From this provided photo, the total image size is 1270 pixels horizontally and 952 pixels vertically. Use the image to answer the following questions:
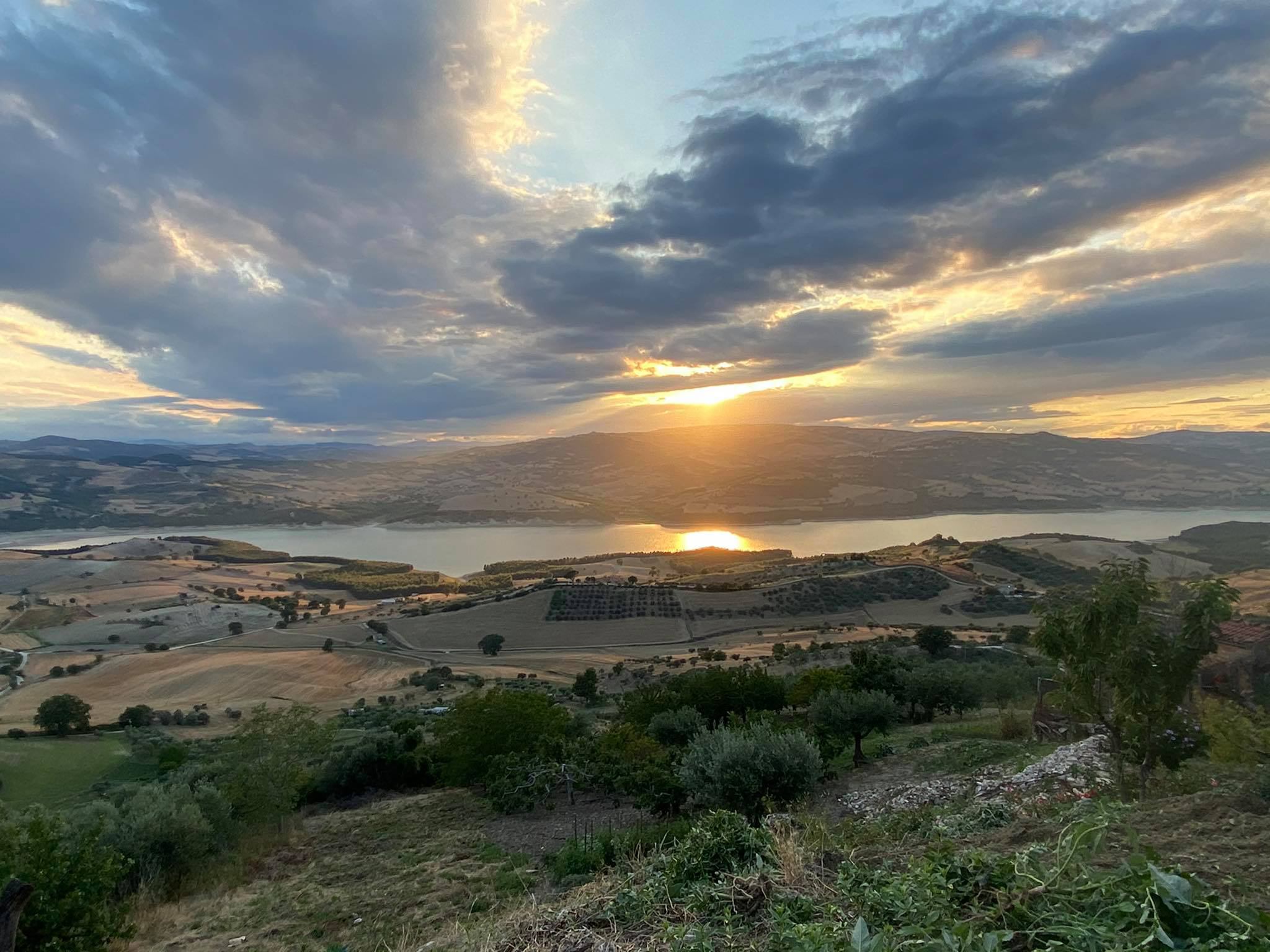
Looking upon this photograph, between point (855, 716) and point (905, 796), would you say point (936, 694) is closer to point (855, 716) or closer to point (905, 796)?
point (855, 716)

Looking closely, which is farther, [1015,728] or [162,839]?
[1015,728]

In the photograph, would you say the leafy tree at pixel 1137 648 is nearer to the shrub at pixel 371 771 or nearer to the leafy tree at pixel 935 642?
the shrub at pixel 371 771

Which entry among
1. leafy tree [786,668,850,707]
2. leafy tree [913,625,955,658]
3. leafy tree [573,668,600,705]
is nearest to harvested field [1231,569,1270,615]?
leafy tree [913,625,955,658]

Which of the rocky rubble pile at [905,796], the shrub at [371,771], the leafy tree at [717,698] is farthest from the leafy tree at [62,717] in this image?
the rocky rubble pile at [905,796]

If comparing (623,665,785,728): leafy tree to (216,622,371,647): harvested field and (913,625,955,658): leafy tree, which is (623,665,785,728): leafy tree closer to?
(913,625,955,658): leafy tree

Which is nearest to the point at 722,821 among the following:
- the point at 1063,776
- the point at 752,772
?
the point at 752,772

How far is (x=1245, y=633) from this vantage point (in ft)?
57.6

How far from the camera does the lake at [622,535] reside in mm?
95062

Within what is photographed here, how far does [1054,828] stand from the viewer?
3566 millimetres

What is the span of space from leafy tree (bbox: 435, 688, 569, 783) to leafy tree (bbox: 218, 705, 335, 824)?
3.03 metres

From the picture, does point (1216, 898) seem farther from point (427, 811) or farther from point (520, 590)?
point (520, 590)

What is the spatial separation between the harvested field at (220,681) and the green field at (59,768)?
6.30 metres

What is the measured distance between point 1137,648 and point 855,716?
783 centimetres

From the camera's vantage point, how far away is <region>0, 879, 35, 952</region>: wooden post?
3.10 metres
